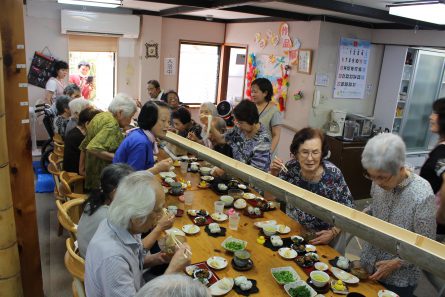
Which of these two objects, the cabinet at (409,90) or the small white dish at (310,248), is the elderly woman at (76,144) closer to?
the small white dish at (310,248)

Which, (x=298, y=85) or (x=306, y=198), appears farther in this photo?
(x=298, y=85)

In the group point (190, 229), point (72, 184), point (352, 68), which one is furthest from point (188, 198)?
→ point (352, 68)

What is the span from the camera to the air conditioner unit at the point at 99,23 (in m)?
6.55

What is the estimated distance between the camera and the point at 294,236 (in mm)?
2477

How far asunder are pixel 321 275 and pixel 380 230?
1.39 m

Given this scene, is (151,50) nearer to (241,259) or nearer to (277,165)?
(277,165)

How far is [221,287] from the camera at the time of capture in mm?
1895

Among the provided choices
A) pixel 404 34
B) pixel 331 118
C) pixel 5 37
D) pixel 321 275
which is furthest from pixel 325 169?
pixel 404 34

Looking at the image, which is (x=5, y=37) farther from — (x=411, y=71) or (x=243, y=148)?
(x=411, y=71)

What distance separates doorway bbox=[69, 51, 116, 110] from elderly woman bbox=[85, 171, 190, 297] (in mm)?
6109

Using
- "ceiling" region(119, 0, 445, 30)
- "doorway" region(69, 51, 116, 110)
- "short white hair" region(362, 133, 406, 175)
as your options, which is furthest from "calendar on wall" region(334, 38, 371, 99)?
"doorway" region(69, 51, 116, 110)

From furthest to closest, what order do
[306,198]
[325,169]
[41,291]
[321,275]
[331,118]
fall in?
[331,118]
[41,291]
[325,169]
[321,275]
[306,198]

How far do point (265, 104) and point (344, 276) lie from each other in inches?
98.3

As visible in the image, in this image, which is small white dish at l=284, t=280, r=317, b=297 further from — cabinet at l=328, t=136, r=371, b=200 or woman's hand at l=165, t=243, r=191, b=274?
cabinet at l=328, t=136, r=371, b=200
